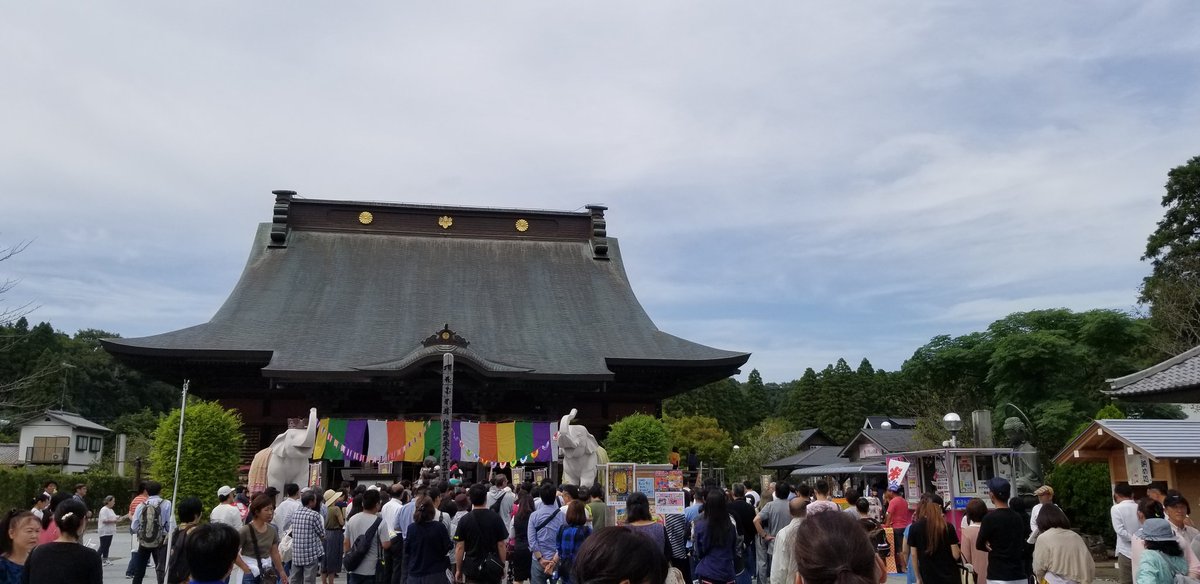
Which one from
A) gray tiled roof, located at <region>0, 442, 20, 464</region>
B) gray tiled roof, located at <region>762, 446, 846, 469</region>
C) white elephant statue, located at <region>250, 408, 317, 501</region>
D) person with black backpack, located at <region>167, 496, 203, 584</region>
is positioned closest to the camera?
person with black backpack, located at <region>167, 496, 203, 584</region>

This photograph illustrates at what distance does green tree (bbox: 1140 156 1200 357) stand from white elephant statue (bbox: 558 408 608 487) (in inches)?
900

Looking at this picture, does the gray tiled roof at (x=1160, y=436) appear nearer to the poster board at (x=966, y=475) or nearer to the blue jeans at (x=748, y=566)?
the poster board at (x=966, y=475)

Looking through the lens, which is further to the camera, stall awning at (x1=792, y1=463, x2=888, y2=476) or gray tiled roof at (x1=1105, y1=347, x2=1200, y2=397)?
stall awning at (x1=792, y1=463, x2=888, y2=476)

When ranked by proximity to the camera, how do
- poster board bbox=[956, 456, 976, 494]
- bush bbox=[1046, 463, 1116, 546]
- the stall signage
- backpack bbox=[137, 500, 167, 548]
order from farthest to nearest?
bush bbox=[1046, 463, 1116, 546] < poster board bbox=[956, 456, 976, 494] < the stall signage < backpack bbox=[137, 500, 167, 548]

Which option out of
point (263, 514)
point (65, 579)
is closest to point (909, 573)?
point (263, 514)

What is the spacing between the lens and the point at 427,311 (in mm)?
27984

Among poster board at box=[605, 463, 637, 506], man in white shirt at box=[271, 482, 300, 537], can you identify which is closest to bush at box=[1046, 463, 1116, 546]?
poster board at box=[605, 463, 637, 506]

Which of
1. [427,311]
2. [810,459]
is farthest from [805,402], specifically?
[427,311]

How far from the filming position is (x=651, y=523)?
7.12 m

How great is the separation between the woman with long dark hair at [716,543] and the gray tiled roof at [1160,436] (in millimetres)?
8102

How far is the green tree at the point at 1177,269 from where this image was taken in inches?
1255

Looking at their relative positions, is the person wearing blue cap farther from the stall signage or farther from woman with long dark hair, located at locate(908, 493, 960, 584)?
the stall signage

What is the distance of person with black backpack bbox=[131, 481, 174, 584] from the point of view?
36.1 ft

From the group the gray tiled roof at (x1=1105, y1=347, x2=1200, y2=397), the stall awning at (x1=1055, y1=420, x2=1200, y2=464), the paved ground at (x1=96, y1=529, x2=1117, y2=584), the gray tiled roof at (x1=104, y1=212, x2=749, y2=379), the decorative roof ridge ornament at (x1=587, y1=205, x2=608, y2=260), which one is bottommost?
the paved ground at (x1=96, y1=529, x2=1117, y2=584)
